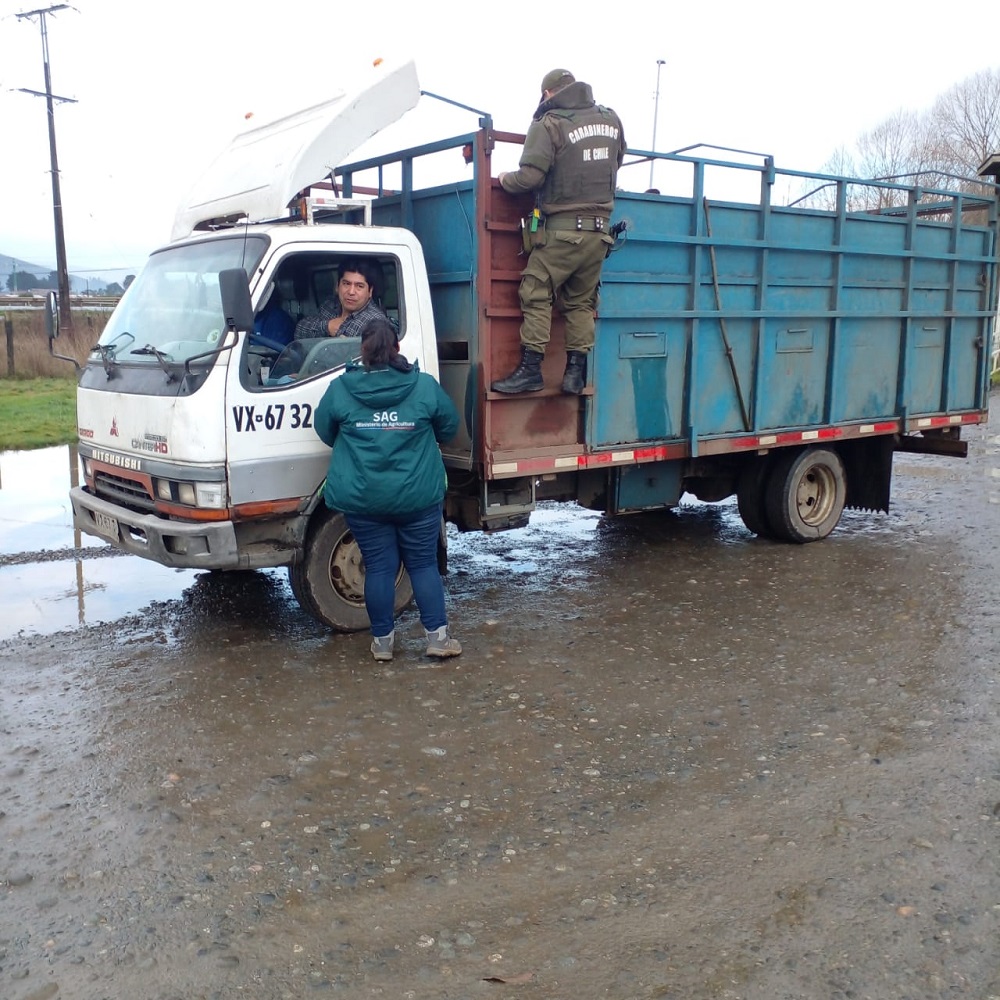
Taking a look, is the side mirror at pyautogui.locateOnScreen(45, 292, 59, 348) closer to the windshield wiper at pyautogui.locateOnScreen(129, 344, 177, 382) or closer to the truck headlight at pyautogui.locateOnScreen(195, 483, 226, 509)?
the windshield wiper at pyautogui.locateOnScreen(129, 344, 177, 382)

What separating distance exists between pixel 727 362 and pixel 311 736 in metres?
4.03

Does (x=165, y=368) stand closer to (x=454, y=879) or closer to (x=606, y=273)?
(x=606, y=273)

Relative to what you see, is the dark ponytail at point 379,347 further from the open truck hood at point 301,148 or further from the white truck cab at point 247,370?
the open truck hood at point 301,148

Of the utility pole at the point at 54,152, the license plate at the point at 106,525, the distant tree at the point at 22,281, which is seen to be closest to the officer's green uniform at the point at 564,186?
the license plate at the point at 106,525

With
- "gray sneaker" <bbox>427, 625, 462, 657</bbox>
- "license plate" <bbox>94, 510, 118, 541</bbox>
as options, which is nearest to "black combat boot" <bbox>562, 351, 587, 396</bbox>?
"gray sneaker" <bbox>427, 625, 462, 657</bbox>

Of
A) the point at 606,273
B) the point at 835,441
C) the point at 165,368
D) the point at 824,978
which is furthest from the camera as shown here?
the point at 835,441

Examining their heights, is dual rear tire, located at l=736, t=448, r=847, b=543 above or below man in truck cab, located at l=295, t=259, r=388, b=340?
below

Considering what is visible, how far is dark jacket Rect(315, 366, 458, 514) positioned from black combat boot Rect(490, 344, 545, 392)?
662mm

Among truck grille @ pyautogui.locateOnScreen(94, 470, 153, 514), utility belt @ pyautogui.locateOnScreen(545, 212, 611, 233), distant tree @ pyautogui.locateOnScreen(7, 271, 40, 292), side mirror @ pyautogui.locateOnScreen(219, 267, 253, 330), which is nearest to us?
side mirror @ pyautogui.locateOnScreen(219, 267, 253, 330)

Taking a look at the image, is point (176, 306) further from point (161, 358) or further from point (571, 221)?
point (571, 221)

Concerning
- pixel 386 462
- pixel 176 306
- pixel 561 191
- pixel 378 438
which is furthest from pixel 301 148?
pixel 386 462

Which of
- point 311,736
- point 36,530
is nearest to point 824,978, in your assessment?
point 311,736

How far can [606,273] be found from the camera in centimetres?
607

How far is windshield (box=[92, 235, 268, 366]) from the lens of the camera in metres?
5.22
